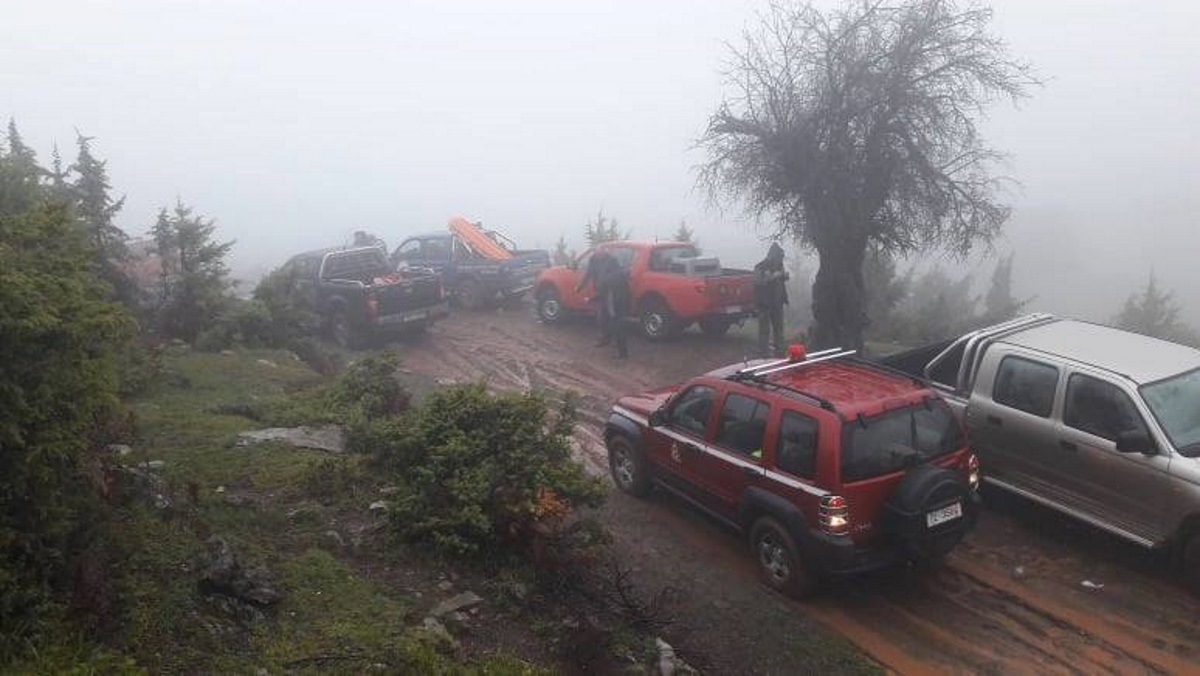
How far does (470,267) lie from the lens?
1867 centimetres

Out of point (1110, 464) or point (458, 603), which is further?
point (1110, 464)

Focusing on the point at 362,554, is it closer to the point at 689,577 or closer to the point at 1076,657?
the point at 689,577

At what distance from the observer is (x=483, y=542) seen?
6270 mm

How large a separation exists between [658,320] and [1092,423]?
8327 mm

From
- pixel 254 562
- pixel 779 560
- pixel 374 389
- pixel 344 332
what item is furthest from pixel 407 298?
pixel 779 560

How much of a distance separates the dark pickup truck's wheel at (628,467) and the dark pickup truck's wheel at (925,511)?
272 centimetres

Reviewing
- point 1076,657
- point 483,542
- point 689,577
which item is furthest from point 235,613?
point 1076,657

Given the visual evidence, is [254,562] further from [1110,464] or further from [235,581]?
[1110,464]

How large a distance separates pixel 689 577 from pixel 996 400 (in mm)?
3317

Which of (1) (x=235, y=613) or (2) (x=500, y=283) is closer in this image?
(1) (x=235, y=613)

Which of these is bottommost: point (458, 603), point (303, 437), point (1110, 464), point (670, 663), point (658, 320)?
point (670, 663)

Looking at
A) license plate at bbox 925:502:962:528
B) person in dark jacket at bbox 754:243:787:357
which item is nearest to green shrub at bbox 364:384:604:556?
license plate at bbox 925:502:962:528

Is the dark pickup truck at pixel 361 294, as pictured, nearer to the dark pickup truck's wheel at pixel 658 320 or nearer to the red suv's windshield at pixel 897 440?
the dark pickup truck's wheel at pixel 658 320

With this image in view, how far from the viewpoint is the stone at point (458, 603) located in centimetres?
542
